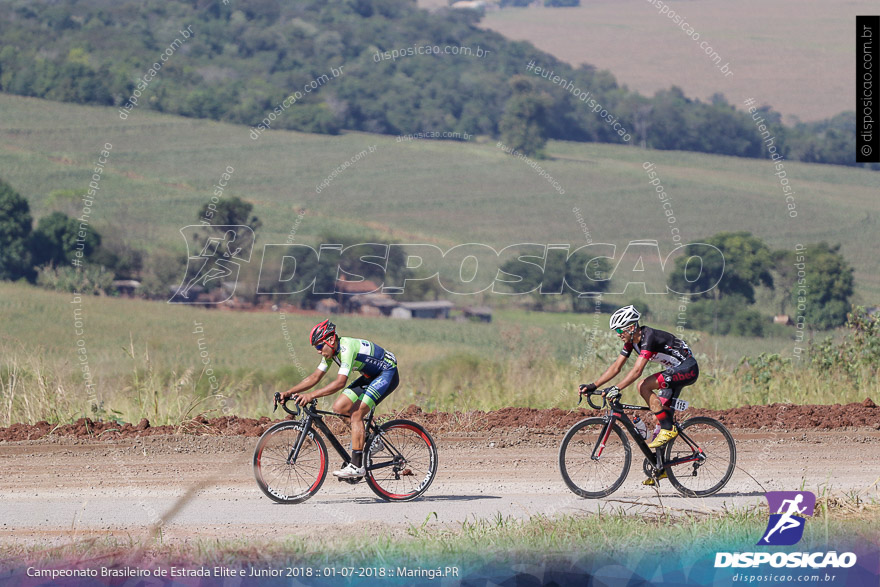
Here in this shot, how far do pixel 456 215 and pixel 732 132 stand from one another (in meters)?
29.3

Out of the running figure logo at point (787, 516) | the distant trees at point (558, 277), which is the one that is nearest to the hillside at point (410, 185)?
the distant trees at point (558, 277)

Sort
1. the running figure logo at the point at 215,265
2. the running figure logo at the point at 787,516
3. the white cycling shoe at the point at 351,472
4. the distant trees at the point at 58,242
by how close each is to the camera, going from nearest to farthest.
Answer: the running figure logo at the point at 787,516 < the white cycling shoe at the point at 351,472 < the running figure logo at the point at 215,265 < the distant trees at the point at 58,242

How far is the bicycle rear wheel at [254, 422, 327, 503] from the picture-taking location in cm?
773

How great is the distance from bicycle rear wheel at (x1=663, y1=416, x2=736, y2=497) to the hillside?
171ft

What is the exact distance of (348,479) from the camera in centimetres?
780

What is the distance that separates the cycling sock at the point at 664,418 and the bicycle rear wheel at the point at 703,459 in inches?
5.7

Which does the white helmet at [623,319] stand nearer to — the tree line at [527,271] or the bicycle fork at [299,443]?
the bicycle fork at [299,443]

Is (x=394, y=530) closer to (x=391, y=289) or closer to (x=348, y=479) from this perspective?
(x=348, y=479)

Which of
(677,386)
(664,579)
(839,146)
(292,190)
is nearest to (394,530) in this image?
(664,579)

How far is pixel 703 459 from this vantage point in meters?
8.00

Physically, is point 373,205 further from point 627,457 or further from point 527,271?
point 627,457

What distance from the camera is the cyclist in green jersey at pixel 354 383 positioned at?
25.1 ft

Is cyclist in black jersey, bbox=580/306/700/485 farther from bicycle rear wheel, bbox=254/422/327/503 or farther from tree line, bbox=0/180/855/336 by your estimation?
tree line, bbox=0/180/855/336

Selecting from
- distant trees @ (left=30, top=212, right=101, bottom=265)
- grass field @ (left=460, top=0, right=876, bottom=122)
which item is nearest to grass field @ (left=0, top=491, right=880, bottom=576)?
distant trees @ (left=30, top=212, right=101, bottom=265)
